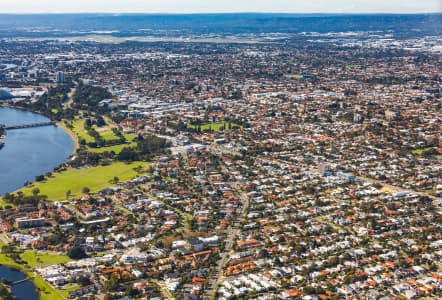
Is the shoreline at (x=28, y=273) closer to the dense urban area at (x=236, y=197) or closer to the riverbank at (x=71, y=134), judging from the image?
the dense urban area at (x=236, y=197)

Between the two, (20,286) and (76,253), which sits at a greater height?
(76,253)

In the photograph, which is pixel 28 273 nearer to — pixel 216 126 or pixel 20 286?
pixel 20 286

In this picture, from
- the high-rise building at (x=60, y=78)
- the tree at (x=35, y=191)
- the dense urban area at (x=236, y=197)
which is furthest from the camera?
the high-rise building at (x=60, y=78)

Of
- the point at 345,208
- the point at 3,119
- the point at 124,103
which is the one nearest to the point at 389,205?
the point at 345,208

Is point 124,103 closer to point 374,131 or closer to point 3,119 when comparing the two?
point 3,119

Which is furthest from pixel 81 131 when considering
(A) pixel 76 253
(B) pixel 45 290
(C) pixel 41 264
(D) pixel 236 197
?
(B) pixel 45 290

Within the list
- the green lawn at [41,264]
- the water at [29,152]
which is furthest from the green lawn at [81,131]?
the green lawn at [41,264]
